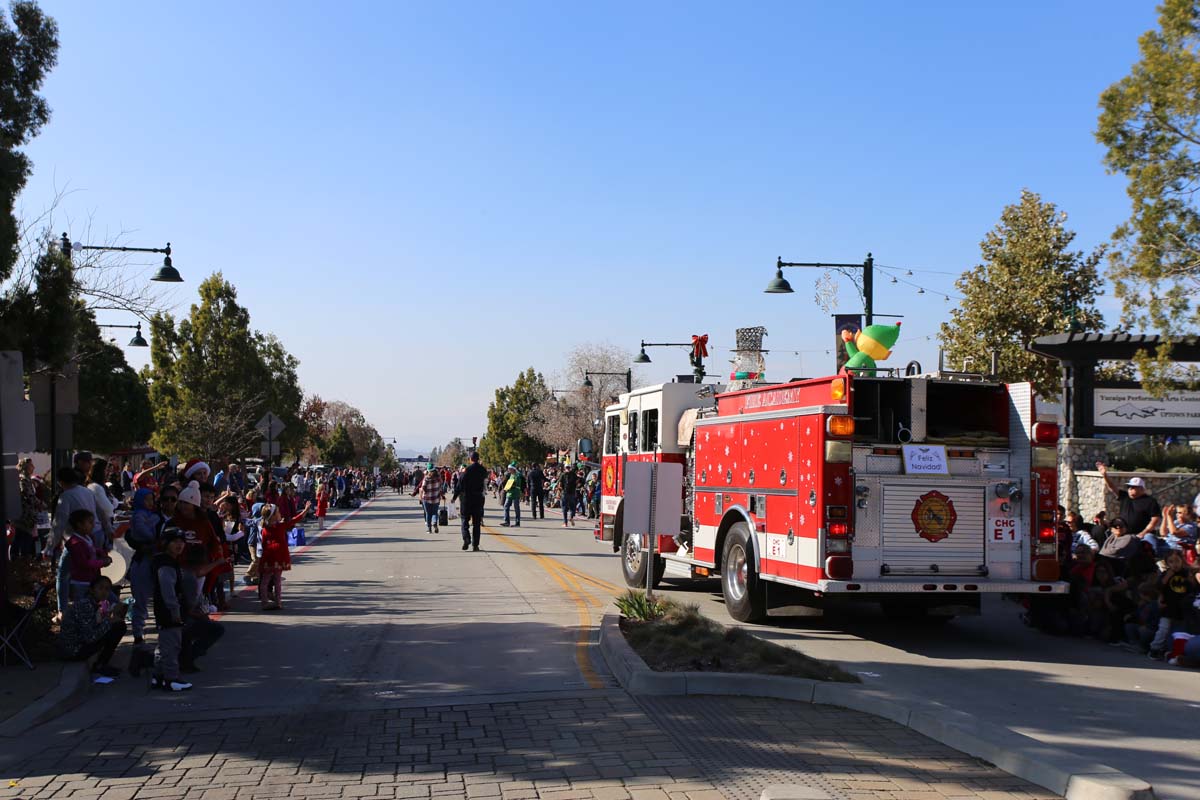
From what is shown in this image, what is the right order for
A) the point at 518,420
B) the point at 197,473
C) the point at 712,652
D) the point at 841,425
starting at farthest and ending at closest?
the point at 518,420, the point at 197,473, the point at 841,425, the point at 712,652

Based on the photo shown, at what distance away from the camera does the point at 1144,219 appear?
46.6ft

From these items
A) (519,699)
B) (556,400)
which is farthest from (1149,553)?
(556,400)

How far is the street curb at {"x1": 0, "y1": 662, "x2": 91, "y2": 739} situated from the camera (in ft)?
24.8

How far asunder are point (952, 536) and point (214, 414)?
119 feet

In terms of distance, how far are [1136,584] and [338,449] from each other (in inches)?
4575

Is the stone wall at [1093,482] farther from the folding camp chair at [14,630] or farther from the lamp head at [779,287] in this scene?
the folding camp chair at [14,630]

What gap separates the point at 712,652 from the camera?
9.15 metres

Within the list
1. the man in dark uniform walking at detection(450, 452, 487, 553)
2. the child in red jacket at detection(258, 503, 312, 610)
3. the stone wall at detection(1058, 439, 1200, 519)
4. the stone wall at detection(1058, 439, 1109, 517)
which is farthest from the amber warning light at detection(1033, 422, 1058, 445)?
the man in dark uniform walking at detection(450, 452, 487, 553)

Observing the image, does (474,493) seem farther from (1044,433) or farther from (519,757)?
(519,757)

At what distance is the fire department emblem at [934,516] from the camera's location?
10.9m

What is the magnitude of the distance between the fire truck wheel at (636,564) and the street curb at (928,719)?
5.19 meters

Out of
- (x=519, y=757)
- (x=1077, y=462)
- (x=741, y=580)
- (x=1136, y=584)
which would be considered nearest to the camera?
(x=519, y=757)

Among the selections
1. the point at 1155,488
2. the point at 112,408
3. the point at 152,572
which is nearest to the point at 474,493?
the point at 152,572

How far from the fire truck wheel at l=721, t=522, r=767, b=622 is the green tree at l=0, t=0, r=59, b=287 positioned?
325 inches
